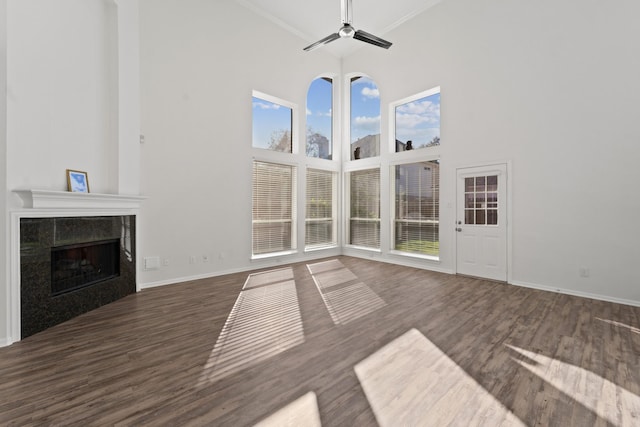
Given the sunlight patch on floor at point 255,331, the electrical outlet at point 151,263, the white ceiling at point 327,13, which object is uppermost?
the white ceiling at point 327,13

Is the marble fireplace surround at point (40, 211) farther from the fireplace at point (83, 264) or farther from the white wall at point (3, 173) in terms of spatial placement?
the fireplace at point (83, 264)

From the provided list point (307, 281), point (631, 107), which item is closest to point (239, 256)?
point (307, 281)

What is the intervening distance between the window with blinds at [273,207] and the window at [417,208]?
247 centimetres

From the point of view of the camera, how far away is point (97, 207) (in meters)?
3.57

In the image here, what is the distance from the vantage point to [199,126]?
4.99m

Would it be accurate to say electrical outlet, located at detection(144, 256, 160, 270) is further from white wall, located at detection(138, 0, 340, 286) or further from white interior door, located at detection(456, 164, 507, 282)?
white interior door, located at detection(456, 164, 507, 282)

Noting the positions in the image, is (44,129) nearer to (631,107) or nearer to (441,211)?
(441,211)

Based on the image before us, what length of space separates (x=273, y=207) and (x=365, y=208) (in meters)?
2.43

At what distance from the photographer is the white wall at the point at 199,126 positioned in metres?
4.50

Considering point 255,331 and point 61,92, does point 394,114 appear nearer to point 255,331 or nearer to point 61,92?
point 255,331

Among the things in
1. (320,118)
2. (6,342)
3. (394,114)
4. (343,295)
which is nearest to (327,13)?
(320,118)

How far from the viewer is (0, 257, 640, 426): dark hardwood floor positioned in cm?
175

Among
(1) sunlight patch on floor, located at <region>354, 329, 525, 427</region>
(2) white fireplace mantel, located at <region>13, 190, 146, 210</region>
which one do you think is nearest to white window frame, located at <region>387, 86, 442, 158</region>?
(1) sunlight patch on floor, located at <region>354, 329, 525, 427</region>

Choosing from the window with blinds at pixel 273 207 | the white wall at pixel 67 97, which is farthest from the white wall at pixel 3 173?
the window with blinds at pixel 273 207
